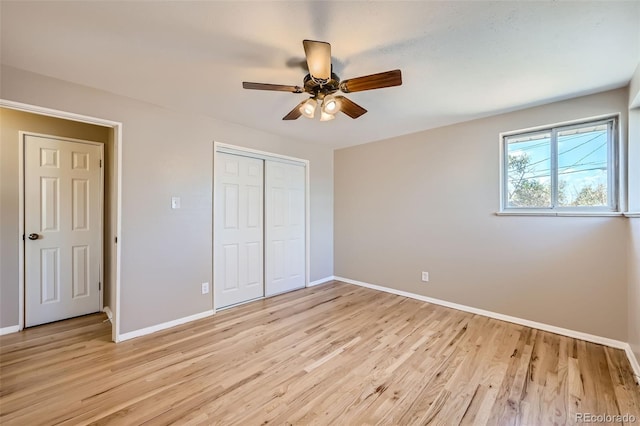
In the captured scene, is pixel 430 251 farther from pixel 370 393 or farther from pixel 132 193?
pixel 132 193

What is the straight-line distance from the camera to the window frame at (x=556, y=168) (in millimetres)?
2334

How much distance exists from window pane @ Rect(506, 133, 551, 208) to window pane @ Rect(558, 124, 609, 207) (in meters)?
0.11

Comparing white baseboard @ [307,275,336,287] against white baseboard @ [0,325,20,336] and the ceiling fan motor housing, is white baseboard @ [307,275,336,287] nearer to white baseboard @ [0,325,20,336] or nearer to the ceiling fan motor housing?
the ceiling fan motor housing

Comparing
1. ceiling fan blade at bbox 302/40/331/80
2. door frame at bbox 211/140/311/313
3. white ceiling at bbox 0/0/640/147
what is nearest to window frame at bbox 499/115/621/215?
white ceiling at bbox 0/0/640/147

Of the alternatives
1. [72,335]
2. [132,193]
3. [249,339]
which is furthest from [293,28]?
[72,335]

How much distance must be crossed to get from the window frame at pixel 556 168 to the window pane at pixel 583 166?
0.03 metres

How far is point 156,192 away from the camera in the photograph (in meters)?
2.64

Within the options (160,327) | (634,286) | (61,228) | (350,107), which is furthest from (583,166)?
(61,228)

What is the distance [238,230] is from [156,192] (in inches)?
41.6

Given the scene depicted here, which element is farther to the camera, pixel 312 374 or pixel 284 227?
pixel 284 227

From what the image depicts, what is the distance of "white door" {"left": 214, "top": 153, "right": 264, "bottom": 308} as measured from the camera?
10.5ft

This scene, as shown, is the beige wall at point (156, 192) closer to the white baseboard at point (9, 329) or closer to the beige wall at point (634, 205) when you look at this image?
the white baseboard at point (9, 329)

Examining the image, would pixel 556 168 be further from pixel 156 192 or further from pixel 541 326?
pixel 156 192

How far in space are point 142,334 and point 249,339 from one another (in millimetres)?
1061
